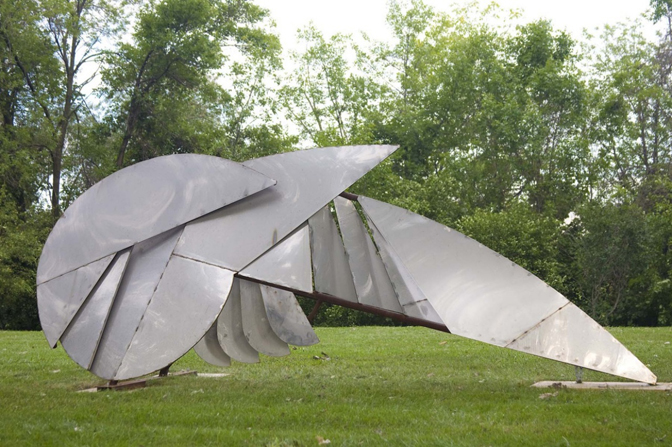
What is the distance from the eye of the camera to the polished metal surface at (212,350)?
11.0m

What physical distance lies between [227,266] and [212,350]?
3.09 metres

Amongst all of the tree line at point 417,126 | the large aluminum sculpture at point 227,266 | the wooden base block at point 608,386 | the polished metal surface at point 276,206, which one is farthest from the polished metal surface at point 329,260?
the tree line at point 417,126

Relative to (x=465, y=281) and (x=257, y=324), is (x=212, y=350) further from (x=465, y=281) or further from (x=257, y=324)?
(x=465, y=281)

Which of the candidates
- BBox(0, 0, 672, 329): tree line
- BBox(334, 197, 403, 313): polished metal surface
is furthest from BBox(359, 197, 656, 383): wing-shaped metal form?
BBox(0, 0, 672, 329): tree line

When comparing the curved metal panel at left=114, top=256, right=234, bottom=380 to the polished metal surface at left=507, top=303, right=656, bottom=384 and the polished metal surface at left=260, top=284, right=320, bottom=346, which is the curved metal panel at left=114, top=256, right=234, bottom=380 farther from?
the polished metal surface at left=507, top=303, right=656, bottom=384

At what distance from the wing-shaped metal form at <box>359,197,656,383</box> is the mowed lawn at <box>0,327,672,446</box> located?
1.75 ft

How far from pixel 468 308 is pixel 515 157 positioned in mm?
29427

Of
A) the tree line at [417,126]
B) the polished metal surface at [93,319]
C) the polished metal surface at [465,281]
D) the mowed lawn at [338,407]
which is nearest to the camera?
the mowed lawn at [338,407]

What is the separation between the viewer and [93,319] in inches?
341

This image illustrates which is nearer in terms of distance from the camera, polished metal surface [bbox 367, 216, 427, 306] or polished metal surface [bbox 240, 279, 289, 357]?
polished metal surface [bbox 367, 216, 427, 306]

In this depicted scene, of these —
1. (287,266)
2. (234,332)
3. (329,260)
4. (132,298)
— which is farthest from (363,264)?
(132,298)

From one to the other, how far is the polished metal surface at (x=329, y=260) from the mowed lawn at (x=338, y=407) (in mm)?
1254

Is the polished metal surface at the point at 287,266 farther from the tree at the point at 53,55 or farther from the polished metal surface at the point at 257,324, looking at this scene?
the tree at the point at 53,55

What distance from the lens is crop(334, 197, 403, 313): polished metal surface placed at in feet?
32.4
